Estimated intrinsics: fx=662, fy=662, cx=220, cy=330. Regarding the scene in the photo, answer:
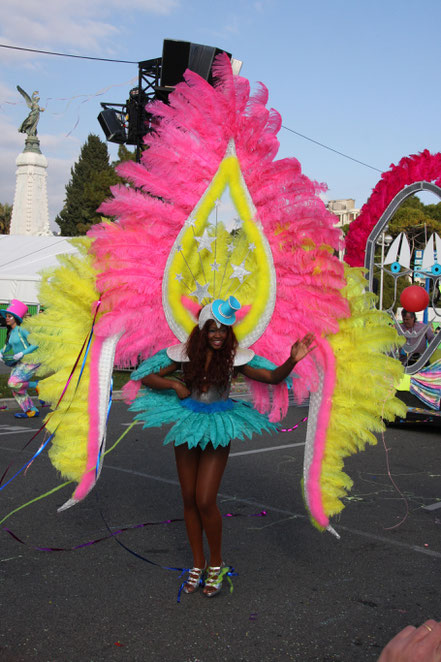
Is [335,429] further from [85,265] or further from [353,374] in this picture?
[85,265]

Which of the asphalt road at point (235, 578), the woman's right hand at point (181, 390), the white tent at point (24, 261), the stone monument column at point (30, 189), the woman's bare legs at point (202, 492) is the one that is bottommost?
the asphalt road at point (235, 578)

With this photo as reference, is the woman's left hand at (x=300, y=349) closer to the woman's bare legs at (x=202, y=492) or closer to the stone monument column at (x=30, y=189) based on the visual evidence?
the woman's bare legs at (x=202, y=492)

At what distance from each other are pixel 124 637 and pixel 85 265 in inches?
85.3

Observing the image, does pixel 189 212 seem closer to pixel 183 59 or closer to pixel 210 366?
pixel 210 366

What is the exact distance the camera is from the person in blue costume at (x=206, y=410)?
12.1 ft

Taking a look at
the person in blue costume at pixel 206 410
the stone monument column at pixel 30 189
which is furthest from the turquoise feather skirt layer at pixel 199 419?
the stone monument column at pixel 30 189

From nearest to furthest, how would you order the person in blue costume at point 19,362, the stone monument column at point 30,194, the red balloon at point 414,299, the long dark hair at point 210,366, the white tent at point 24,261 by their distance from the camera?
the long dark hair at point 210,366
the red balloon at point 414,299
the person in blue costume at point 19,362
the white tent at point 24,261
the stone monument column at point 30,194

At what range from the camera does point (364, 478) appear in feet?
21.5

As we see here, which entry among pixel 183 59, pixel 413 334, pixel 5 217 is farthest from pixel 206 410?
pixel 5 217

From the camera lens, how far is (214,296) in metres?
4.11

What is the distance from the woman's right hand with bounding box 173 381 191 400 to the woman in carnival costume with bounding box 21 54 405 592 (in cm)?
4

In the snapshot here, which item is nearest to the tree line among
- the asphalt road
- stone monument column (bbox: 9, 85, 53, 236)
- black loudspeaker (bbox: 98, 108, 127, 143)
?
stone monument column (bbox: 9, 85, 53, 236)

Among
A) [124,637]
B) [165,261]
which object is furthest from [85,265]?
[124,637]

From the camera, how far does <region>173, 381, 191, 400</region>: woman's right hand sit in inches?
148
